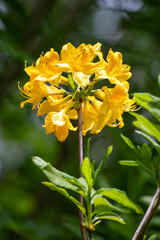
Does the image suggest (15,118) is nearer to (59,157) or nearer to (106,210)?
(59,157)

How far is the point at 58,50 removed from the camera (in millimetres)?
4379

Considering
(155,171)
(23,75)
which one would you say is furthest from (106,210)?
(23,75)

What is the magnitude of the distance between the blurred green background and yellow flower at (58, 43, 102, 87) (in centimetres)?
159

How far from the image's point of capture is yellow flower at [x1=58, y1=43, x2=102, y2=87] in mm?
1864

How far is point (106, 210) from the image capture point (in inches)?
62.6

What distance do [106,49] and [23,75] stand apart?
1.07m

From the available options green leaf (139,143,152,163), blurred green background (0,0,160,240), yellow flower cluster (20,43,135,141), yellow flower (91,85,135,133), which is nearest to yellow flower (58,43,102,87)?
yellow flower cluster (20,43,135,141)

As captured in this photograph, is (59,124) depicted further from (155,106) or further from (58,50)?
(58,50)

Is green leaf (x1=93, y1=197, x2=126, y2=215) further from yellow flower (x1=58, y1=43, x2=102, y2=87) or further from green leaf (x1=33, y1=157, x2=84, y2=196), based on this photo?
yellow flower (x1=58, y1=43, x2=102, y2=87)

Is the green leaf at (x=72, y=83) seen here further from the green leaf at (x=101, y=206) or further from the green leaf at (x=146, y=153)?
the green leaf at (x=101, y=206)

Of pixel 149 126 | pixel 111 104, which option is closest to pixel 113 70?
pixel 111 104

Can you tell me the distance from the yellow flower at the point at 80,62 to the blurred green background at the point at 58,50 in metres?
1.59

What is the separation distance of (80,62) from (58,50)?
8.30ft

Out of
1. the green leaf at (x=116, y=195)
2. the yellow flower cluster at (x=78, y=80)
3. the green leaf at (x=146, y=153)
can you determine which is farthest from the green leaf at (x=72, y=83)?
the green leaf at (x=116, y=195)
